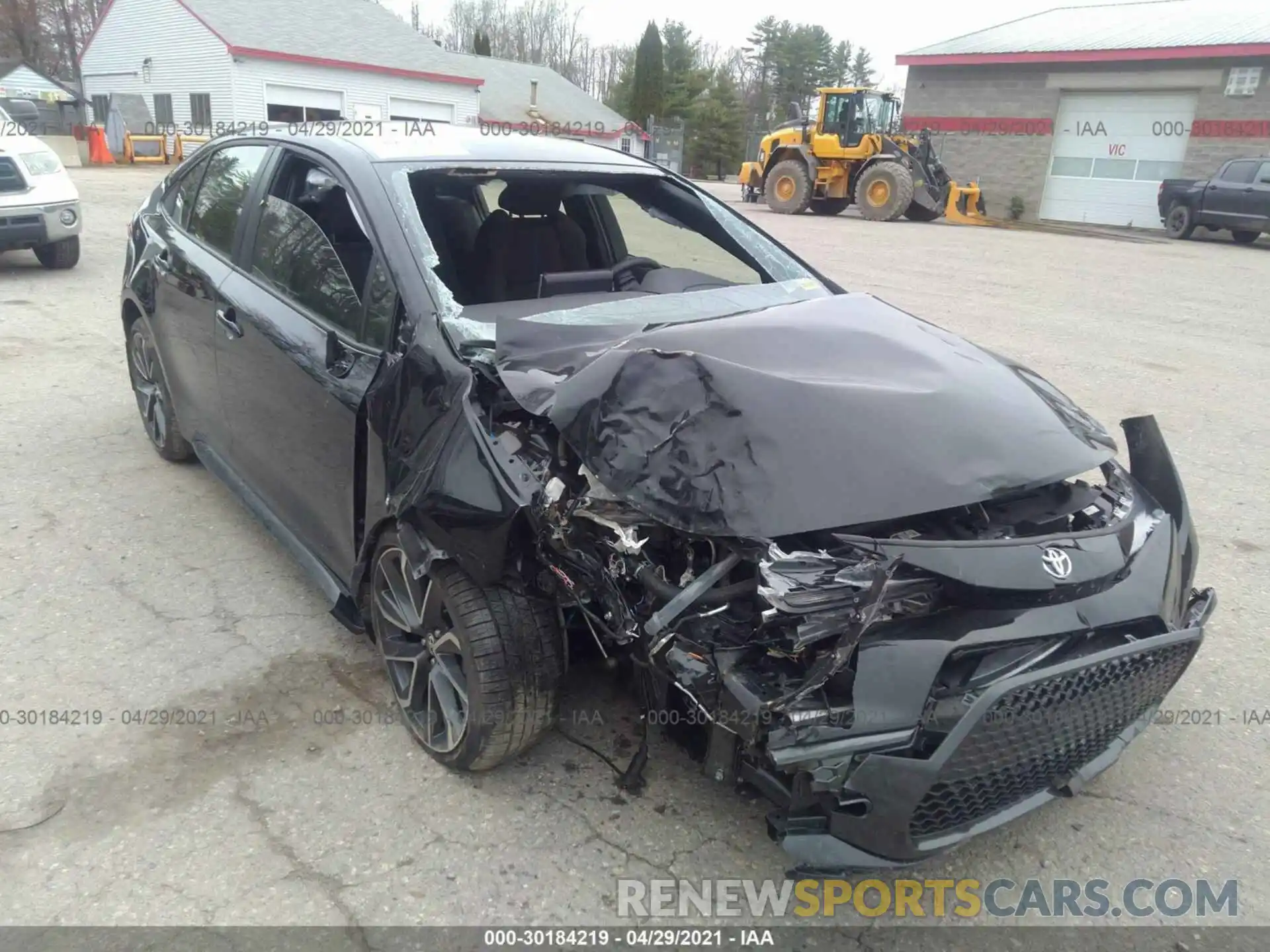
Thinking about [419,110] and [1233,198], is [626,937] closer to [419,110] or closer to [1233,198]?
[1233,198]

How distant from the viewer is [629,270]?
146 inches

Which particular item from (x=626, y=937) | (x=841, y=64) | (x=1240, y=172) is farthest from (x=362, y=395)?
(x=841, y=64)

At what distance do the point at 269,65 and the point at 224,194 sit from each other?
29567 millimetres

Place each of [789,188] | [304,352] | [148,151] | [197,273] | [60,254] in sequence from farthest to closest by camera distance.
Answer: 1. [148,151]
2. [789,188]
3. [60,254]
4. [197,273]
5. [304,352]

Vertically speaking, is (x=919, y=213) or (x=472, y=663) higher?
(x=919, y=213)

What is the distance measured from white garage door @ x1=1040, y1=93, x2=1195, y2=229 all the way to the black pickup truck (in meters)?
3.36

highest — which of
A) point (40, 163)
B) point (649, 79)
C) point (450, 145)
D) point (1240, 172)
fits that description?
point (649, 79)

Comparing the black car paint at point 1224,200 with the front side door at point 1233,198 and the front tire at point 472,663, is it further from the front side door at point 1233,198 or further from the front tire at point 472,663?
the front tire at point 472,663

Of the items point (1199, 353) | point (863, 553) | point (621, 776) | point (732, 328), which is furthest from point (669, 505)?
point (1199, 353)

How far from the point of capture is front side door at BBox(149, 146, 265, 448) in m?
3.69

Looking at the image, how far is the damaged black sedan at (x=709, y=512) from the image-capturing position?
1894 millimetres

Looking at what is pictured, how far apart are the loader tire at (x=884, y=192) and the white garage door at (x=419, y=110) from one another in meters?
18.2

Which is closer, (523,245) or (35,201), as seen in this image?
(523,245)

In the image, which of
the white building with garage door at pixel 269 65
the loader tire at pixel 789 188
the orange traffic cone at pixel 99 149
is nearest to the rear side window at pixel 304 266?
the loader tire at pixel 789 188
